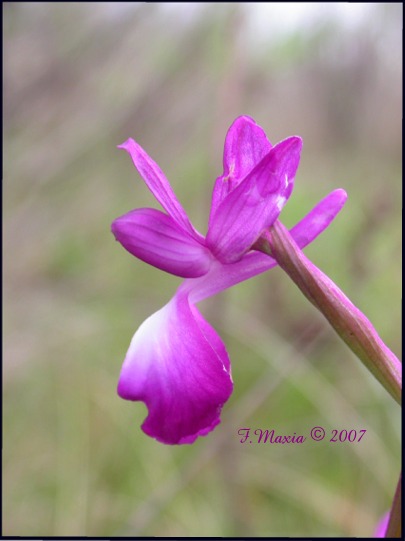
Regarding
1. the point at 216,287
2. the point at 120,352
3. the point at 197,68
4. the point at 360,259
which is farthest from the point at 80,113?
the point at 216,287

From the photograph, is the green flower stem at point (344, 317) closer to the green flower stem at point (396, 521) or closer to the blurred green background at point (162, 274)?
the green flower stem at point (396, 521)

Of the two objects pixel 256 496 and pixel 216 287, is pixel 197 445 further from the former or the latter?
pixel 216 287

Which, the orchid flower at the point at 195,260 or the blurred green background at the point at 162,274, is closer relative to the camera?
the orchid flower at the point at 195,260

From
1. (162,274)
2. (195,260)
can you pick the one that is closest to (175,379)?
(195,260)

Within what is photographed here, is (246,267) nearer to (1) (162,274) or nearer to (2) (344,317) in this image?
(2) (344,317)

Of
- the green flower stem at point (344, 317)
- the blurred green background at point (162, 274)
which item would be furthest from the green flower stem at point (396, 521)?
the blurred green background at point (162, 274)

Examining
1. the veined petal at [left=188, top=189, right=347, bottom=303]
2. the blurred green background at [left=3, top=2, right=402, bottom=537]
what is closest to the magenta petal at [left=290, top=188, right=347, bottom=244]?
the veined petal at [left=188, top=189, right=347, bottom=303]
